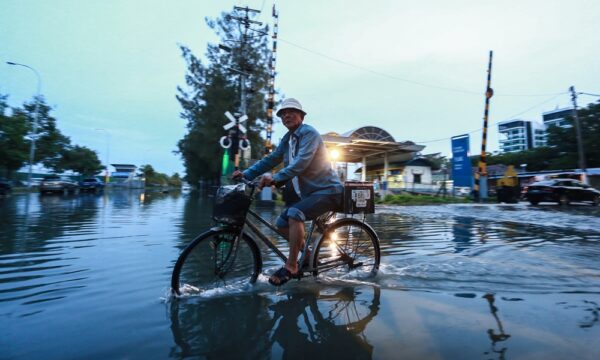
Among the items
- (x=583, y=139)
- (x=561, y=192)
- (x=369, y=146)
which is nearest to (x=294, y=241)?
(x=561, y=192)

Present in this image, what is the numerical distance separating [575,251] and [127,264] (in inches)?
251

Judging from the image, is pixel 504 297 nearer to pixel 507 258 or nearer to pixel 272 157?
pixel 507 258

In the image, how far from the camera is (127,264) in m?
4.22

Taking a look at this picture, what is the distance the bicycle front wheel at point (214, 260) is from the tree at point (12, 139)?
29496 millimetres

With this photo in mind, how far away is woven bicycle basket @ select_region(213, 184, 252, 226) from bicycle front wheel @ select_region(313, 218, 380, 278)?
3.00 feet

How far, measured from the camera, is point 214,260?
10.4 ft

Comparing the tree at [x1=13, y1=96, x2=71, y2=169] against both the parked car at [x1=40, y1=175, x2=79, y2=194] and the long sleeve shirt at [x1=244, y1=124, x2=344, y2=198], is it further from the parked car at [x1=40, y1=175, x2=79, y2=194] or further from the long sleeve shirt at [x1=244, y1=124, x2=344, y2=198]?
the long sleeve shirt at [x1=244, y1=124, x2=344, y2=198]

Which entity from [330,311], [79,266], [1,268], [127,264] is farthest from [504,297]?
[1,268]

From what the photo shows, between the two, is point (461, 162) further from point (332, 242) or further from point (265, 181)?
point (265, 181)

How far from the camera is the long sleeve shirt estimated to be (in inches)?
123

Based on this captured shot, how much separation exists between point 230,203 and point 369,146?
25.9 m

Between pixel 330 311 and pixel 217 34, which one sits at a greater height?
pixel 217 34

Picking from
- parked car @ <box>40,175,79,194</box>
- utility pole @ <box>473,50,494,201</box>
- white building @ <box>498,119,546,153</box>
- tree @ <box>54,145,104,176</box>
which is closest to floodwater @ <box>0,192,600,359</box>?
utility pole @ <box>473,50,494,201</box>

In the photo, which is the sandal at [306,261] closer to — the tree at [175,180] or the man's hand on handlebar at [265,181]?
the man's hand on handlebar at [265,181]
